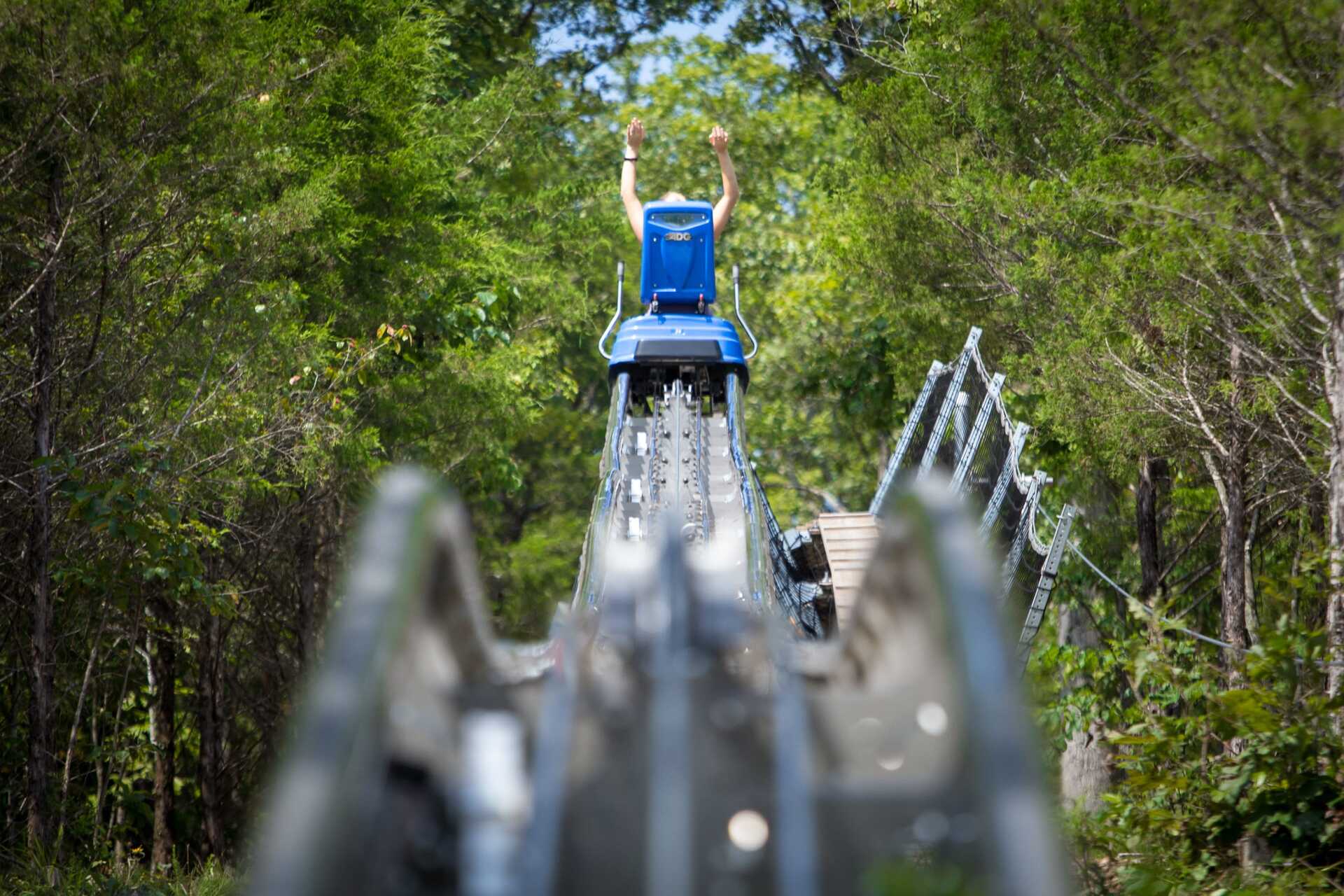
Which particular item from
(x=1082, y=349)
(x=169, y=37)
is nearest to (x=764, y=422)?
(x=1082, y=349)

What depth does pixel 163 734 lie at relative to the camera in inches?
541

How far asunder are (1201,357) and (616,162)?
724 inches

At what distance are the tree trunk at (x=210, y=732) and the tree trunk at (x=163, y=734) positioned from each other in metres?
0.29

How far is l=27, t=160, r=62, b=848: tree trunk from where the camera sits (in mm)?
7688

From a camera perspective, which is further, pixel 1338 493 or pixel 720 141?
pixel 720 141

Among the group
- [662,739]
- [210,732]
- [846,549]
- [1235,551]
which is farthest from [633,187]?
[662,739]

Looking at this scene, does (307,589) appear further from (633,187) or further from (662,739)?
(662,739)

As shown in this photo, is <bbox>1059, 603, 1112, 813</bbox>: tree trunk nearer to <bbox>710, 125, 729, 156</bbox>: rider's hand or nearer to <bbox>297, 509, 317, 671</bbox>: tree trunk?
<bbox>710, 125, 729, 156</bbox>: rider's hand

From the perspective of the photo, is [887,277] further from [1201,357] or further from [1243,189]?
[1243,189]

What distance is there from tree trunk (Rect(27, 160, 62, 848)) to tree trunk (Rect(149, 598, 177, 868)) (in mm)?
4420

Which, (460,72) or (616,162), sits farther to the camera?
(616,162)

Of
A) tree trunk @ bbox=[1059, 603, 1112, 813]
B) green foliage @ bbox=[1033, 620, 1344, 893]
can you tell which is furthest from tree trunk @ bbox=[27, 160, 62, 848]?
tree trunk @ bbox=[1059, 603, 1112, 813]

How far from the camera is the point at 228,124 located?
8.24m

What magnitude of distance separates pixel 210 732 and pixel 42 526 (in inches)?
213
